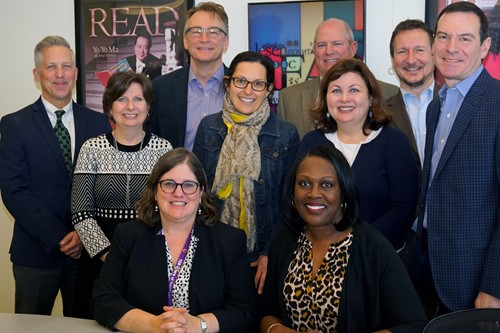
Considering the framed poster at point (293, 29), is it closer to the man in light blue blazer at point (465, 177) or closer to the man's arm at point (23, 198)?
the man in light blue blazer at point (465, 177)

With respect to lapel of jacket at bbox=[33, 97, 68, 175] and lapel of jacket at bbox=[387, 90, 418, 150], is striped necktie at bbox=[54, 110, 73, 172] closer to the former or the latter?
lapel of jacket at bbox=[33, 97, 68, 175]

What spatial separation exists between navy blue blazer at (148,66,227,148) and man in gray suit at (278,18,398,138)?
552 millimetres

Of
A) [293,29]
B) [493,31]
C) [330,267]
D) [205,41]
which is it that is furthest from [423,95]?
[330,267]

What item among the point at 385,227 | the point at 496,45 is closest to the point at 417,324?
the point at 385,227

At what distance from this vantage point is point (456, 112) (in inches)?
97.3

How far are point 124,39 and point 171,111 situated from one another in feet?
3.76

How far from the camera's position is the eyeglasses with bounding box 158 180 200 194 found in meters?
2.42

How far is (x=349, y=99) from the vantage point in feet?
8.77

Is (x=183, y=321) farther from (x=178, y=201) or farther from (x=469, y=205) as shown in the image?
(x=469, y=205)

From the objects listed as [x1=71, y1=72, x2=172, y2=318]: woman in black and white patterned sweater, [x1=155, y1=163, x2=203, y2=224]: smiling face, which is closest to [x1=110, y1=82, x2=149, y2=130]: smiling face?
[x1=71, y1=72, x2=172, y2=318]: woman in black and white patterned sweater

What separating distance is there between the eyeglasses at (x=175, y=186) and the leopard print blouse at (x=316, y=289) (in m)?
0.49

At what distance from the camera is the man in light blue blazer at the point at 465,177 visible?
2.28 meters

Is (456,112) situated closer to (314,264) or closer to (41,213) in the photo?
(314,264)

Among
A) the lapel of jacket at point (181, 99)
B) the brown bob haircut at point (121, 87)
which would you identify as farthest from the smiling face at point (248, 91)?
the lapel of jacket at point (181, 99)
